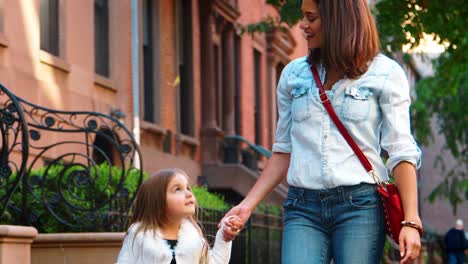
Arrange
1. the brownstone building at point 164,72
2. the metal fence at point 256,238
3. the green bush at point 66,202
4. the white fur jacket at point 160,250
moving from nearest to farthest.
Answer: the white fur jacket at point 160,250
the green bush at point 66,202
the metal fence at point 256,238
the brownstone building at point 164,72

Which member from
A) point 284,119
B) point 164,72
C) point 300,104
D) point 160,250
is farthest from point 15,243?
point 164,72

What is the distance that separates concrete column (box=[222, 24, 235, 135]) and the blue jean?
21.4m

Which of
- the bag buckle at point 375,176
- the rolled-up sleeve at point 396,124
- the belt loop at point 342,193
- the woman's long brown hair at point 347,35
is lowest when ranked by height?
the belt loop at point 342,193

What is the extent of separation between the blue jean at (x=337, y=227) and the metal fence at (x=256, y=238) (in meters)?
7.31

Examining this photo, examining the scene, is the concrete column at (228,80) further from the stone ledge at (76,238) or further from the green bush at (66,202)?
the stone ledge at (76,238)

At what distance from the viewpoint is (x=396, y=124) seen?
5211mm

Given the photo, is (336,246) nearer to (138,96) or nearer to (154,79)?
(138,96)

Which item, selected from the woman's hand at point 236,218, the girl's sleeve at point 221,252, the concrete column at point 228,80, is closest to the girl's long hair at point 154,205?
the girl's sleeve at point 221,252

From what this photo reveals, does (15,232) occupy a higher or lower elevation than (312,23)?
lower

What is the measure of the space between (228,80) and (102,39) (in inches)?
313

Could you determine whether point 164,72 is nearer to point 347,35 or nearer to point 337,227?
point 347,35

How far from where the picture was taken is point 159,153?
21297 mm

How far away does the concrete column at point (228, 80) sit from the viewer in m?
26.6

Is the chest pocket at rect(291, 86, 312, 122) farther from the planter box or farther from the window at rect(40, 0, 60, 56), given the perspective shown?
the window at rect(40, 0, 60, 56)
